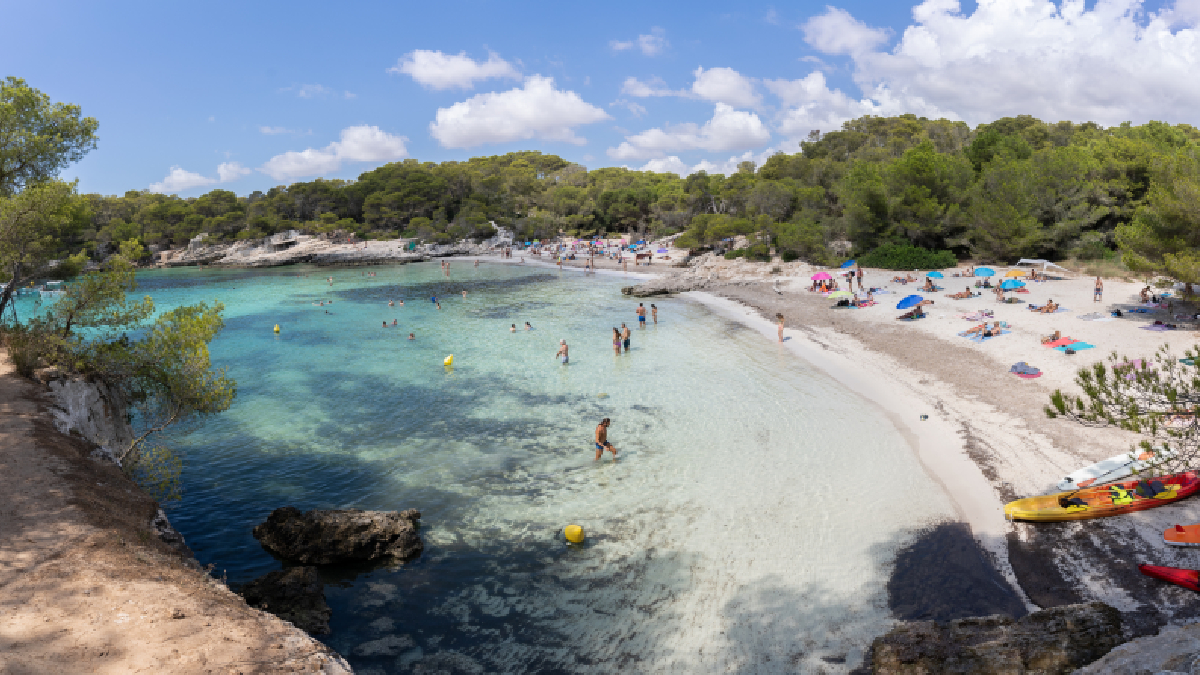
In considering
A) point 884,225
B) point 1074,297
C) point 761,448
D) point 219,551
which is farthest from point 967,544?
point 884,225

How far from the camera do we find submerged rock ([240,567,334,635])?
28.2 feet

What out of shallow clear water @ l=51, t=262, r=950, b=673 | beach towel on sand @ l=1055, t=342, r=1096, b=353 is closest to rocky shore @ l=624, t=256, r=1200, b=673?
beach towel on sand @ l=1055, t=342, r=1096, b=353

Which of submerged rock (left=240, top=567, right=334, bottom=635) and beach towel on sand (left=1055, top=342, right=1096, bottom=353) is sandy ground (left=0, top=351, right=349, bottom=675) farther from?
beach towel on sand (left=1055, top=342, right=1096, bottom=353)

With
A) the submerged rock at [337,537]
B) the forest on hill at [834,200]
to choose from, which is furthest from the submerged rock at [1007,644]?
the forest on hill at [834,200]

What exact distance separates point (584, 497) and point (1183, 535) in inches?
415

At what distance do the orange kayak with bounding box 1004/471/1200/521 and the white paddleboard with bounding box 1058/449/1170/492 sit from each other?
0.28 metres

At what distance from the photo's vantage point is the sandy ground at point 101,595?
5207 mm

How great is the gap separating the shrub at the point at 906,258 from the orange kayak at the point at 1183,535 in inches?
1324

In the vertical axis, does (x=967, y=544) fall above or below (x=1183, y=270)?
below

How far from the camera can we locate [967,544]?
1039cm

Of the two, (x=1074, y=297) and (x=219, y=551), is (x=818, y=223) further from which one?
(x=219, y=551)

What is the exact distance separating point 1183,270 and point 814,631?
18.6m

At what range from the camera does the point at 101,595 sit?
614cm

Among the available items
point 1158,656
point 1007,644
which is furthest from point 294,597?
point 1158,656
